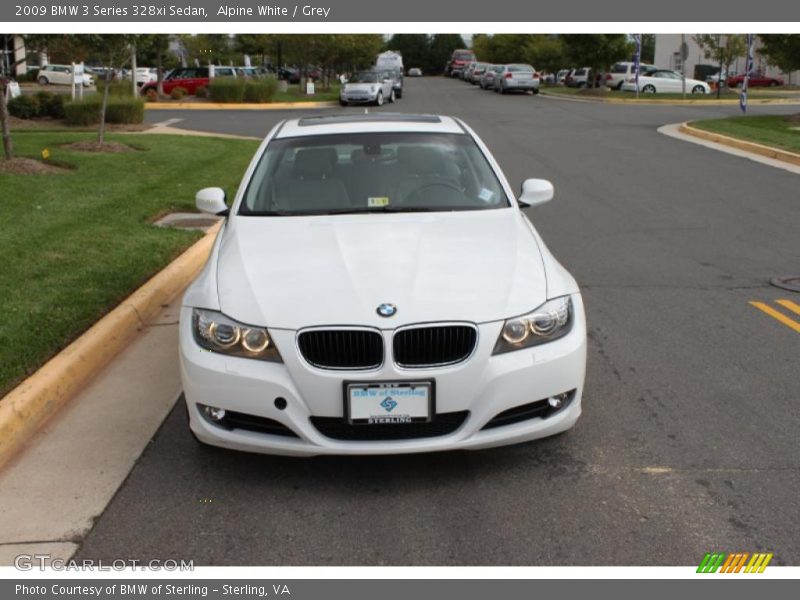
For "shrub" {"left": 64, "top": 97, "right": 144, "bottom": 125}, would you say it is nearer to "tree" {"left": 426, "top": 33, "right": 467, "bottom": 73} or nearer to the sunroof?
the sunroof

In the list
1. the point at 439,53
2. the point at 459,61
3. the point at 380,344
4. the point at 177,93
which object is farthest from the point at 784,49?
the point at 439,53

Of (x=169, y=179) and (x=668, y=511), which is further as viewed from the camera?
(x=169, y=179)

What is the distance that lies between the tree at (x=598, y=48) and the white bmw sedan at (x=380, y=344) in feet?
142

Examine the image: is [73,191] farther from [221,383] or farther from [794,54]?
[794,54]

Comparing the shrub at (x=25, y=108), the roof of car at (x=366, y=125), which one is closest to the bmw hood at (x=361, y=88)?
the shrub at (x=25, y=108)

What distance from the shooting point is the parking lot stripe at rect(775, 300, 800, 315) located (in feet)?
23.4

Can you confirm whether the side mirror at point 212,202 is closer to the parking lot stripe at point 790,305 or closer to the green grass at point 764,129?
the parking lot stripe at point 790,305

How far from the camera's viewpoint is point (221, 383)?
4043 mm

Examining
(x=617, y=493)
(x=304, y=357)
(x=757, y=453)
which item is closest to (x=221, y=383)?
(x=304, y=357)

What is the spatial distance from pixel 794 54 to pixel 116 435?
23908 millimetres

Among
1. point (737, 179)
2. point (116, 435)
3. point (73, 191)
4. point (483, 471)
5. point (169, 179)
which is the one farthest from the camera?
point (737, 179)

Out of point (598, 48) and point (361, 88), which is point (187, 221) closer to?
point (361, 88)

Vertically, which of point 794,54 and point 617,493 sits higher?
point 794,54
